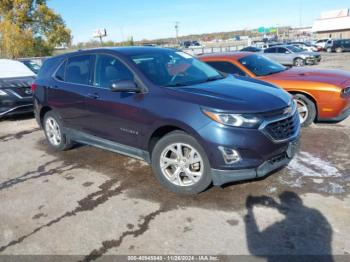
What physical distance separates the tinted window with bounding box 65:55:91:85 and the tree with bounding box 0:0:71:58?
1012 inches

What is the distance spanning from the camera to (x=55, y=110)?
224 inches

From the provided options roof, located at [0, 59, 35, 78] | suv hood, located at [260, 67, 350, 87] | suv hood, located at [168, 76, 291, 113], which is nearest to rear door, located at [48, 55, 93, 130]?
suv hood, located at [168, 76, 291, 113]

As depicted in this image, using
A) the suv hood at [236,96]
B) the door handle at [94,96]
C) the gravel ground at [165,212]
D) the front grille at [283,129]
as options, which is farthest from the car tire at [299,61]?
the door handle at [94,96]

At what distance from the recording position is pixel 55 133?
5.98 m

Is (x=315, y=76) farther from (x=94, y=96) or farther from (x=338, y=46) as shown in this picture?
(x=338, y=46)

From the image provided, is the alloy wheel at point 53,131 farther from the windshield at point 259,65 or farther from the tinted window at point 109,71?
the windshield at point 259,65

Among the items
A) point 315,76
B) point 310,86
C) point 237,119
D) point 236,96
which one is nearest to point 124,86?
point 236,96

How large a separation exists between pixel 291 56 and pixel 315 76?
17.6m

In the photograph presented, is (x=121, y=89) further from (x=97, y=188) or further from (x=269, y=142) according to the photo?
(x=269, y=142)

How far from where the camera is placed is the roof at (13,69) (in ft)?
30.0

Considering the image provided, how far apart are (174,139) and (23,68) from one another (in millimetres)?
7628

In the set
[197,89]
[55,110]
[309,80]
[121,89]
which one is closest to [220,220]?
[197,89]

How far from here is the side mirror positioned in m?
4.14

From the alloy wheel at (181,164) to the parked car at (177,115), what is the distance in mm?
12
